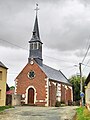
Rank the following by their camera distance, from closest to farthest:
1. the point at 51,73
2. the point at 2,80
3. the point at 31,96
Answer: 1. the point at 2,80
2. the point at 31,96
3. the point at 51,73

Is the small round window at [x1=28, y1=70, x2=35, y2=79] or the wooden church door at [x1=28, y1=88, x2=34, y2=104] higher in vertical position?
the small round window at [x1=28, y1=70, x2=35, y2=79]

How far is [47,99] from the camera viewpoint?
40.7 metres

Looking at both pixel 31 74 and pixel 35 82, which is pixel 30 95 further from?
pixel 31 74

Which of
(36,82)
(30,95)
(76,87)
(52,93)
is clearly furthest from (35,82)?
(76,87)

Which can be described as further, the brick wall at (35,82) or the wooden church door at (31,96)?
the wooden church door at (31,96)

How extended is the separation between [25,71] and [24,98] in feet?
16.5

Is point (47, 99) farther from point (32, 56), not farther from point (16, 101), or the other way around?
point (32, 56)

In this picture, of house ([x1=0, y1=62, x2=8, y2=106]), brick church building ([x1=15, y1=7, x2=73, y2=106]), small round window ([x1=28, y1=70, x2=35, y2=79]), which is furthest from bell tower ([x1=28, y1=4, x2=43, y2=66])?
house ([x1=0, y1=62, x2=8, y2=106])

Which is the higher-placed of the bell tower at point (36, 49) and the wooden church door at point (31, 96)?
the bell tower at point (36, 49)

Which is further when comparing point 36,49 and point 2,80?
point 36,49

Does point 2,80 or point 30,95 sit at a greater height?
point 2,80

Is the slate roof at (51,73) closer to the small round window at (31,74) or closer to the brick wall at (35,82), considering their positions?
the brick wall at (35,82)

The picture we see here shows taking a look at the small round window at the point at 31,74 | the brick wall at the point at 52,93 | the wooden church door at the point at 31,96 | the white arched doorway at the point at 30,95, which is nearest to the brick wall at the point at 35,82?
the small round window at the point at 31,74

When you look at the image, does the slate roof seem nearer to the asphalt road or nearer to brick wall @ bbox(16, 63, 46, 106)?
→ brick wall @ bbox(16, 63, 46, 106)
